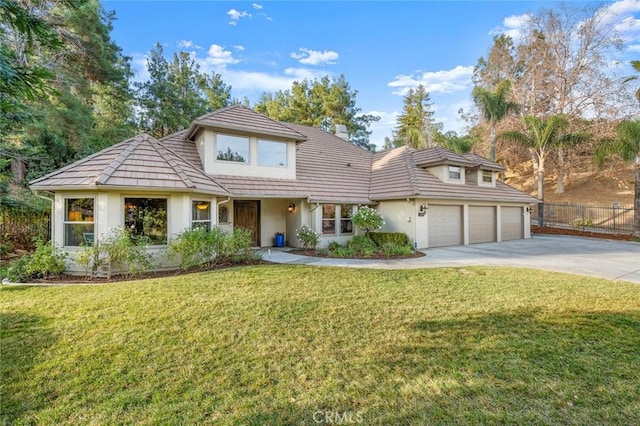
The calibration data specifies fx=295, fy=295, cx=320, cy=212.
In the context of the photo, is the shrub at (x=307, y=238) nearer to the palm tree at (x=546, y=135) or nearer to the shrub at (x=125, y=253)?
the shrub at (x=125, y=253)

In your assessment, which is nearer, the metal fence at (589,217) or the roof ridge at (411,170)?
the roof ridge at (411,170)

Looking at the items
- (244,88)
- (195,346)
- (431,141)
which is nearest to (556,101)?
(431,141)

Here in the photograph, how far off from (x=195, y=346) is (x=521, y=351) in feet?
14.4

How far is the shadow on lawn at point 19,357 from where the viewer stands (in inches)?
117

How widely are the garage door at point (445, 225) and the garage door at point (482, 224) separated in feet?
2.92

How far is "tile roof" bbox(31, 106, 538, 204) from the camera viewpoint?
28.5 ft

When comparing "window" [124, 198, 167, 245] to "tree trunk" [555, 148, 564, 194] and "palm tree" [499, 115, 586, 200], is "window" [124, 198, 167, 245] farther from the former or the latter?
"tree trunk" [555, 148, 564, 194]

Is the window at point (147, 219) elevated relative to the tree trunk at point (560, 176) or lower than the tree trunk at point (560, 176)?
lower

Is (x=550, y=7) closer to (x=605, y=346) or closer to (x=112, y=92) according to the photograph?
(x=605, y=346)

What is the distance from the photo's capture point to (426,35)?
13.3m

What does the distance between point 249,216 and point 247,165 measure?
8.11 ft

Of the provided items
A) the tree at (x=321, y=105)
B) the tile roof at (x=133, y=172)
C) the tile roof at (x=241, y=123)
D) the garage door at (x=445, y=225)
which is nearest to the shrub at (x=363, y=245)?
the garage door at (x=445, y=225)

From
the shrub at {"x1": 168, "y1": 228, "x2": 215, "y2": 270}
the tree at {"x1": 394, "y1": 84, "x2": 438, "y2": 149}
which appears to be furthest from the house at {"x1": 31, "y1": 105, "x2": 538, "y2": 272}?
the tree at {"x1": 394, "y1": 84, "x2": 438, "y2": 149}

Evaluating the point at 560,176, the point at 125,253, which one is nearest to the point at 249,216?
the point at 125,253
